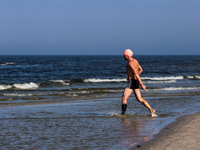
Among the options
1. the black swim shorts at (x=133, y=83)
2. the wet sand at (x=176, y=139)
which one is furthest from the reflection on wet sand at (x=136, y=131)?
the black swim shorts at (x=133, y=83)

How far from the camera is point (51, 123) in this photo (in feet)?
23.6

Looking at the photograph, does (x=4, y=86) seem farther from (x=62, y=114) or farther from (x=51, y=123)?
(x=51, y=123)

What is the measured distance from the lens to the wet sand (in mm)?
4620

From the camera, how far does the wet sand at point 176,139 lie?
462 centimetres

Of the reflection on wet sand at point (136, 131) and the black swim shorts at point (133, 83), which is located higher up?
the black swim shorts at point (133, 83)

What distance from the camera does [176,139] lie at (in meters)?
5.11

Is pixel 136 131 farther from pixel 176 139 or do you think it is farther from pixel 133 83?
pixel 133 83

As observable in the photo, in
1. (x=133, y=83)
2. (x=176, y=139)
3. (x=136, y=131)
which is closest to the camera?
(x=176, y=139)

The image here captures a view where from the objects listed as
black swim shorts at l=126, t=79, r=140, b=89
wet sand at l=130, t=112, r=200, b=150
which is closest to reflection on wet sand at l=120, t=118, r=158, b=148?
wet sand at l=130, t=112, r=200, b=150

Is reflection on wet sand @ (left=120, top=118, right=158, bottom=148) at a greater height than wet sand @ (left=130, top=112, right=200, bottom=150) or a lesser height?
lesser

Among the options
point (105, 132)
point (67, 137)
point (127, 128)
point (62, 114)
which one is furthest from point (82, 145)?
point (62, 114)

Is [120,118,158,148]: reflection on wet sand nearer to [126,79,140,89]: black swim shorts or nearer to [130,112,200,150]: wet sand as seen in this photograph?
[130,112,200,150]: wet sand

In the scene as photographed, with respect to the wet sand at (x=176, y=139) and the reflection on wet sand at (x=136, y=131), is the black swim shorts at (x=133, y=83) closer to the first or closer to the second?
the reflection on wet sand at (x=136, y=131)

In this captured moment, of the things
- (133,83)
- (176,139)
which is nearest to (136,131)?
(176,139)
